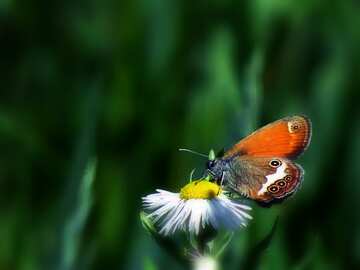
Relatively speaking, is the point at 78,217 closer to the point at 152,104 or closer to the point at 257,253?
the point at 257,253

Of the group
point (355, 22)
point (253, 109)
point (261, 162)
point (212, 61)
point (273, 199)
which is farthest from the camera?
point (355, 22)

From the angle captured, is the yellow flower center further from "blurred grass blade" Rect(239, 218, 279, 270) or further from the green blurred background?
the green blurred background

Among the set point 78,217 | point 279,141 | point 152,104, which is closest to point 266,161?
point 279,141

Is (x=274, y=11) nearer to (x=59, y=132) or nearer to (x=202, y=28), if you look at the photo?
A: (x=202, y=28)

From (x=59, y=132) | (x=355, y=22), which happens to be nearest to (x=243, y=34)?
(x=355, y=22)

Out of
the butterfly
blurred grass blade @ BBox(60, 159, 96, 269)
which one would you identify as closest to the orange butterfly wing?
the butterfly

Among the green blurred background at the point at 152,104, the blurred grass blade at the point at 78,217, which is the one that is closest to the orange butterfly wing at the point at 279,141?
the blurred grass blade at the point at 78,217

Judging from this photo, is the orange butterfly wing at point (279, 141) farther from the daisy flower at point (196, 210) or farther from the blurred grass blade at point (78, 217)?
the blurred grass blade at point (78, 217)
